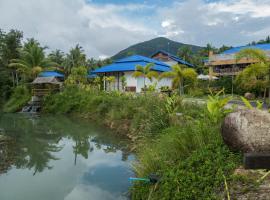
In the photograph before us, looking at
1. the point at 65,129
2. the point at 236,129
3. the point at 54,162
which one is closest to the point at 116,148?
the point at 54,162

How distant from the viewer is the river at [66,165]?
641cm

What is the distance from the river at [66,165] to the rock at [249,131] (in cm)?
299

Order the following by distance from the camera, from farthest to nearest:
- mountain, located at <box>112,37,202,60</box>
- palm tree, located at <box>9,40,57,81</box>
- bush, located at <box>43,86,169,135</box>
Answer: mountain, located at <box>112,37,202,60</box>, palm tree, located at <box>9,40,57,81</box>, bush, located at <box>43,86,169,135</box>

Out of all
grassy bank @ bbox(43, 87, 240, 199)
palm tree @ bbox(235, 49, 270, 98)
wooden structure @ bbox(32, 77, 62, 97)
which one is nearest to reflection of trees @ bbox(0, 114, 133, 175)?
grassy bank @ bbox(43, 87, 240, 199)

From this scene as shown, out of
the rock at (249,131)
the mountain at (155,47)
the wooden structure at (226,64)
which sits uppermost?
the mountain at (155,47)

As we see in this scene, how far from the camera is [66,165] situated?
8797 millimetres

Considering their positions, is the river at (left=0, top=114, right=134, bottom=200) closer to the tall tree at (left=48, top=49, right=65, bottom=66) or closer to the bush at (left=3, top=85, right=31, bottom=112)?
the bush at (left=3, top=85, right=31, bottom=112)

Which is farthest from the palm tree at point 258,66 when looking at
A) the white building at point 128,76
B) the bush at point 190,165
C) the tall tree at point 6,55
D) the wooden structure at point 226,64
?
the tall tree at point 6,55

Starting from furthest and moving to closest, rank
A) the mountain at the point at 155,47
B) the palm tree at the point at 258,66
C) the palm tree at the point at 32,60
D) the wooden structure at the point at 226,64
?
the mountain at the point at 155,47, the palm tree at the point at 32,60, the wooden structure at the point at 226,64, the palm tree at the point at 258,66

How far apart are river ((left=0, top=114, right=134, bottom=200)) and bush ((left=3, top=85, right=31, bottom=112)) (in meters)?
9.82

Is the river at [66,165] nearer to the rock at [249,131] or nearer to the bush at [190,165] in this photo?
the bush at [190,165]

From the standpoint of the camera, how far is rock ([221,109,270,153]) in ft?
12.9

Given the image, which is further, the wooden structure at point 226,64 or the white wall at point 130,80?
the wooden structure at point 226,64

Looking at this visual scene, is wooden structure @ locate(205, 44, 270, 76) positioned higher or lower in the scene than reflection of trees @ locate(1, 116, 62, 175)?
higher
